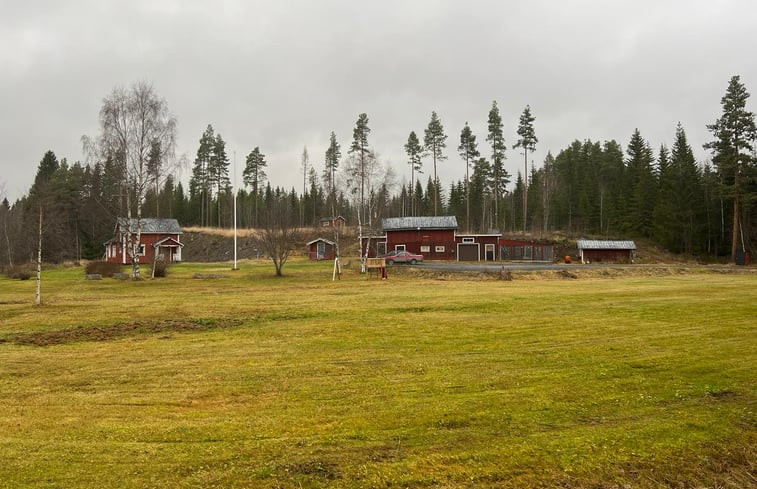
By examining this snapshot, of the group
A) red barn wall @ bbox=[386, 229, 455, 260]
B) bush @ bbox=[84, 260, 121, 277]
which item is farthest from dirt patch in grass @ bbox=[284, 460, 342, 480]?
red barn wall @ bbox=[386, 229, 455, 260]

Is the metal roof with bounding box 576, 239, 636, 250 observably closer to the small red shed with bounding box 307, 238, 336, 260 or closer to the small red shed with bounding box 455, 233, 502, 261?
the small red shed with bounding box 455, 233, 502, 261

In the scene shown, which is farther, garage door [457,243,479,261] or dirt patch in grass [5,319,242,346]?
garage door [457,243,479,261]

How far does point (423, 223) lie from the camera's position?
61.2m

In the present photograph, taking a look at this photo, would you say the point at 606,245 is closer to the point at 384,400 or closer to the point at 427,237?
the point at 427,237

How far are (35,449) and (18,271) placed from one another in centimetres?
4314

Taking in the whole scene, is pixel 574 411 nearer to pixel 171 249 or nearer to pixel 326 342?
pixel 326 342

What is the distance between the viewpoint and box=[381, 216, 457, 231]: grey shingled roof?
198 ft

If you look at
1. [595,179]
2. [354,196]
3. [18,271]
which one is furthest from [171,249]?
[595,179]

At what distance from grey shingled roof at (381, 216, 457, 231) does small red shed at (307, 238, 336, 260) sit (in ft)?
Result: 29.5

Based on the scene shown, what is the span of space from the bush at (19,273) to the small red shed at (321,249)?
34.0m

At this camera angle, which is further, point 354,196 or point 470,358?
point 354,196

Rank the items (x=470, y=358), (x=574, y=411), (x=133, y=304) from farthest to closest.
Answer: (x=133, y=304), (x=470, y=358), (x=574, y=411)

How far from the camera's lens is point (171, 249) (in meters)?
67.2

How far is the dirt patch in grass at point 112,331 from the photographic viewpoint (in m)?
13.4
